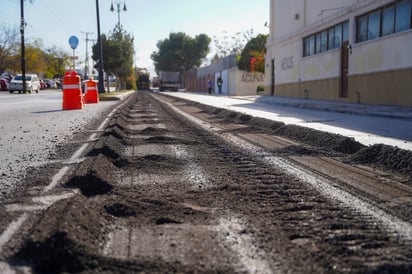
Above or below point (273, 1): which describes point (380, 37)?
below

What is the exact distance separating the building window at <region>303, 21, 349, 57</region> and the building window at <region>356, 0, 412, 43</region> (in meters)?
1.85

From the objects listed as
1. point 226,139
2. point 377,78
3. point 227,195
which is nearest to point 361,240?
point 227,195

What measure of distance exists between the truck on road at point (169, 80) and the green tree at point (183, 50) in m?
21.4

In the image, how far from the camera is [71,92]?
63.7 ft

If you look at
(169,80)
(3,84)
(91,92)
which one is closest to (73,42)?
(91,92)

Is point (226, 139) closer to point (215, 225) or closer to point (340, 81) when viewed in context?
point (215, 225)

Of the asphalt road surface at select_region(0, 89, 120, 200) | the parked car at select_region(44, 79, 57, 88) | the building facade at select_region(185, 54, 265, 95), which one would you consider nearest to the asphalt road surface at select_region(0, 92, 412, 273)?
the asphalt road surface at select_region(0, 89, 120, 200)

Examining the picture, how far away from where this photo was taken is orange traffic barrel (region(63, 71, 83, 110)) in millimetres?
19156

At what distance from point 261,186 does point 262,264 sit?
81.7 inches

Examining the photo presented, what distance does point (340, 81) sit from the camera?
24844 millimetres

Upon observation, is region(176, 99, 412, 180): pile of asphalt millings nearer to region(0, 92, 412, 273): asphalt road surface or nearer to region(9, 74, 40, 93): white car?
region(0, 92, 412, 273): asphalt road surface

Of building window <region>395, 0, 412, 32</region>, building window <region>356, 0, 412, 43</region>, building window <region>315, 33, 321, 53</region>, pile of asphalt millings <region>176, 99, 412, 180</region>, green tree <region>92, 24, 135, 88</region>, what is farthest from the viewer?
green tree <region>92, 24, 135, 88</region>

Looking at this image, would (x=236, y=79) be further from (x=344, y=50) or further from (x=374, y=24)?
(x=374, y=24)

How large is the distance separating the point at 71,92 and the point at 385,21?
1345cm
